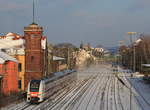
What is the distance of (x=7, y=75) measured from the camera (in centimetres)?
3431

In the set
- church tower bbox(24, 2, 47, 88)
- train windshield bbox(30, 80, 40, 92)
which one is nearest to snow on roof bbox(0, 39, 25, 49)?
church tower bbox(24, 2, 47, 88)

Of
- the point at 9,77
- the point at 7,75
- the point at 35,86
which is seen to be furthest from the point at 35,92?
the point at 9,77

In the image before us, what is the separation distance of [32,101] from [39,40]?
54.9 ft

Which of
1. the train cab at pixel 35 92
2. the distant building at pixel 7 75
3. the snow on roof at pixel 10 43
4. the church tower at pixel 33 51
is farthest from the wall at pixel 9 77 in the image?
the snow on roof at pixel 10 43

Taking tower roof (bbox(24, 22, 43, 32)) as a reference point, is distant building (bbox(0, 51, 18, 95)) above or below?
below

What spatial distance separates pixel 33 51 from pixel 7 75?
8.34m

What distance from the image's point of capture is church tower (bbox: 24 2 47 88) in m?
41.1

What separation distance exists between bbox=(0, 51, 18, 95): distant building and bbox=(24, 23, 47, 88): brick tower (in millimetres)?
4329

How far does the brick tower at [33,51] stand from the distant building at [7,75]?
4.33 metres

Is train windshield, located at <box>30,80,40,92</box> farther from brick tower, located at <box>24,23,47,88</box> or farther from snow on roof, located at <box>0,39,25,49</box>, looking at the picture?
snow on roof, located at <box>0,39,25,49</box>

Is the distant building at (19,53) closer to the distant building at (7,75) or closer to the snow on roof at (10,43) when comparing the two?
the snow on roof at (10,43)

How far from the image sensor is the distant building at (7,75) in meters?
32.8

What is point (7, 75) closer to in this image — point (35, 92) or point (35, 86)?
point (35, 86)

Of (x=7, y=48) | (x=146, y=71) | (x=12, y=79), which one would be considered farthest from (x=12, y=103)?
(x=146, y=71)
